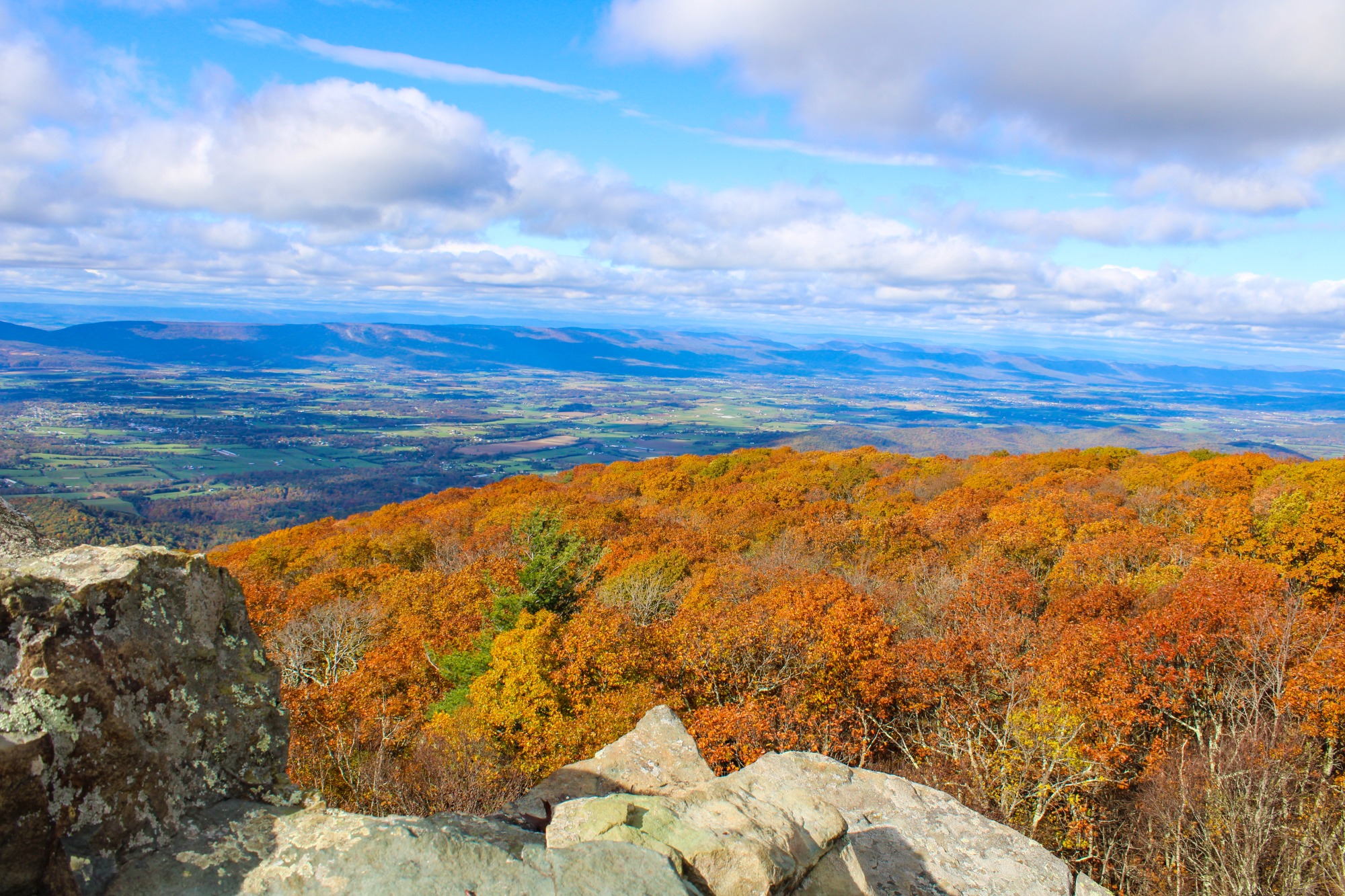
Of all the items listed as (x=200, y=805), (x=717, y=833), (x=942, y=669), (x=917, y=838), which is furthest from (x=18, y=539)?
(x=942, y=669)

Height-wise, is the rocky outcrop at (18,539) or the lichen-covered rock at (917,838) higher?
the rocky outcrop at (18,539)

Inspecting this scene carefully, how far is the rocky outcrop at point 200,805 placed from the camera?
612cm

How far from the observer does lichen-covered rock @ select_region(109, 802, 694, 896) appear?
20.6 feet

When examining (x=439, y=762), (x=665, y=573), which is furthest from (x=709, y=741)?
(x=665, y=573)

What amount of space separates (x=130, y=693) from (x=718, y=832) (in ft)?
23.0

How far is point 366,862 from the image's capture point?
6.48 metres

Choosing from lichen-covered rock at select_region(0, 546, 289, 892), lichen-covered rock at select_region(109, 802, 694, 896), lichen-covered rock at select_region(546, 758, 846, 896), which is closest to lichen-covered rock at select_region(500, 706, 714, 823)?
lichen-covered rock at select_region(546, 758, 846, 896)

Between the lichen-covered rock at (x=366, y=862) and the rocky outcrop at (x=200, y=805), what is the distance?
0.02 metres

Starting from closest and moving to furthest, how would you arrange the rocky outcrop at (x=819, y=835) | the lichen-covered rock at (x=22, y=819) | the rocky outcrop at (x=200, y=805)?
the lichen-covered rock at (x=22, y=819) < the rocky outcrop at (x=200, y=805) < the rocky outcrop at (x=819, y=835)

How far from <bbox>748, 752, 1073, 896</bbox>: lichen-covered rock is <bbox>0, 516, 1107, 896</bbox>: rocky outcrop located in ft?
12.4

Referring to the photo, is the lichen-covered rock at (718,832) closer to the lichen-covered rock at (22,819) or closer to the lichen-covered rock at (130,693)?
the lichen-covered rock at (130,693)

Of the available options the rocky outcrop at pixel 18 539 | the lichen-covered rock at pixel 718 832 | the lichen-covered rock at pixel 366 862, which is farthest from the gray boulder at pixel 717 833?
the rocky outcrop at pixel 18 539

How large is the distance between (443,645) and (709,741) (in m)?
17.2

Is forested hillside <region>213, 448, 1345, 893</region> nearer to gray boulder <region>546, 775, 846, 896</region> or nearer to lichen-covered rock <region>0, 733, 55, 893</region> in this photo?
gray boulder <region>546, 775, 846, 896</region>
